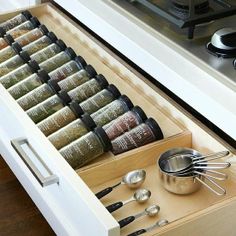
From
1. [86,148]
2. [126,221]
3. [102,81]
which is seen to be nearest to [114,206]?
[126,221]

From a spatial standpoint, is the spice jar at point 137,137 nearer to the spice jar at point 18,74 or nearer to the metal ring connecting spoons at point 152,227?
the metal ring connecting spoons at point 152,227

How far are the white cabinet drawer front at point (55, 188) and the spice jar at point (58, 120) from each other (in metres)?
0.05

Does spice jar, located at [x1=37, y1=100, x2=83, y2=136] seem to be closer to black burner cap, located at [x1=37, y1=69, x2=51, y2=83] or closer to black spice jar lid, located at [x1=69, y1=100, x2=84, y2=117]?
black spice jar lid, located at [x1=69, y1=100, x2=84, y2=117]

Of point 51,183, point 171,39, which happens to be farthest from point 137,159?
point 171,39

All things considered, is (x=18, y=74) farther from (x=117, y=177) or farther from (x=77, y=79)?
(x=117, y=177)

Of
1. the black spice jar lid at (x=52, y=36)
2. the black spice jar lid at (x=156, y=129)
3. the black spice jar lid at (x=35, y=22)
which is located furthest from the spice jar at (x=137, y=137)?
the black spice jar lid at (x=35, y=22)

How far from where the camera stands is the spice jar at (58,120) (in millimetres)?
1093

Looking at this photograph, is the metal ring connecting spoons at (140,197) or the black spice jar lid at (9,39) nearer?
the metal ring connecting spoons at (140,197)

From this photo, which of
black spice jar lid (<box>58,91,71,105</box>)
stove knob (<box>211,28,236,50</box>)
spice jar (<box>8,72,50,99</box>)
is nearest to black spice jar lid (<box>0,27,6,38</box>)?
spice jar (<box>8,72,50,99</box>)

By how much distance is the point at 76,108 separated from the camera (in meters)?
1.10

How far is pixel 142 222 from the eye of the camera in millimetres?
914

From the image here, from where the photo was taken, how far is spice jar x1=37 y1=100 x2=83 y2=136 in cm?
109

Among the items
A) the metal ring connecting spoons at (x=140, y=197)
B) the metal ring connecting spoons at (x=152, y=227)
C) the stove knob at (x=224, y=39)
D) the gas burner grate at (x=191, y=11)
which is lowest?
the metal ring connecting spoons at (x=140, y=197)

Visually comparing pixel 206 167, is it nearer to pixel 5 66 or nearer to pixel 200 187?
pixel 200 187
